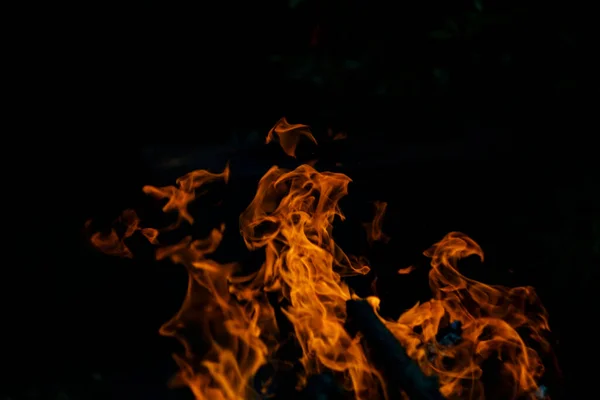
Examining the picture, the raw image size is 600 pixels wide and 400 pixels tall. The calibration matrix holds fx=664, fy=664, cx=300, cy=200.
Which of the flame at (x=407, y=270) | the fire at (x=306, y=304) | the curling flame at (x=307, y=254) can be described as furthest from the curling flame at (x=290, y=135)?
the flame at (x=407, y=270)

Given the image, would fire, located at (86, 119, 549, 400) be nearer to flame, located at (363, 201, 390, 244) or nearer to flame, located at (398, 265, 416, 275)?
flame, located at (363, 201, 390, 244)

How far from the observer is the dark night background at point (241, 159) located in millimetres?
4078

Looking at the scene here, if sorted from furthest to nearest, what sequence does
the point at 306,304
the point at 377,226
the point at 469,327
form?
the point at 377,226 < the point at 469,327 < the point at 306,304

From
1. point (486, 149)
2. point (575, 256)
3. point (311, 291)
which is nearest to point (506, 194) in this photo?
point (486, 149)

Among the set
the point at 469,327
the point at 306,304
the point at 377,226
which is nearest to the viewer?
the point at 306,304

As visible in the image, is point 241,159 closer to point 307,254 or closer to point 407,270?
point 307,254

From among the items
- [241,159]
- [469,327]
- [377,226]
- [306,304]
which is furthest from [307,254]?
[469,327]

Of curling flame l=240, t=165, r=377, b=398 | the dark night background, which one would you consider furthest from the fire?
the dark night background

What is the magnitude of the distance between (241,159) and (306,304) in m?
1.23

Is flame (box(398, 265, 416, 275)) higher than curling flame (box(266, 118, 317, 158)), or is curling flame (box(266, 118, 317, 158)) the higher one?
curling flame (box(266, 118, 317, 158))

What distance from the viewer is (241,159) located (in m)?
4.54

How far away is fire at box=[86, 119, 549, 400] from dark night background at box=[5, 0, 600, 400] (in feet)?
0.49

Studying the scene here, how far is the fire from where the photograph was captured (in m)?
3.65

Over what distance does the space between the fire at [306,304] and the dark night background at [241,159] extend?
15cm
